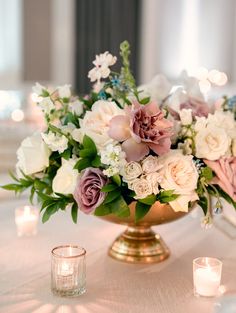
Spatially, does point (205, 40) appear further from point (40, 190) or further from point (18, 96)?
point (40, 190)

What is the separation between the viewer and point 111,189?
103 centimetres

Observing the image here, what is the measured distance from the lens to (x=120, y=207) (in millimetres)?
1052

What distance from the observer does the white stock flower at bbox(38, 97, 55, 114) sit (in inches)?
44.1

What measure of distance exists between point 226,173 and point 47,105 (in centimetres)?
37

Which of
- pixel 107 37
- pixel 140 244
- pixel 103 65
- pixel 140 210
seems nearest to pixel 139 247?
pixel 140 244

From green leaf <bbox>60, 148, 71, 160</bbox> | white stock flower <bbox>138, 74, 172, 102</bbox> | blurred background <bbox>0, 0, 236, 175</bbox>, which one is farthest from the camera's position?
blurred background <bbox>0, 0, 236, 175</bbox>

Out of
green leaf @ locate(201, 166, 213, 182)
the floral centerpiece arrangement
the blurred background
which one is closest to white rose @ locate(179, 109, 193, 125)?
the floral centerpiece arrangement

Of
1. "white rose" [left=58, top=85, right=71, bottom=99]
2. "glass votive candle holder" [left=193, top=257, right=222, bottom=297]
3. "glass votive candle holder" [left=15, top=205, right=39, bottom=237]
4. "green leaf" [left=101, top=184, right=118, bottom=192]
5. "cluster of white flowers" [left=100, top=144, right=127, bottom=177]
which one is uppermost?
"white rose" [left=58, top=85, right=71, bottom=99]

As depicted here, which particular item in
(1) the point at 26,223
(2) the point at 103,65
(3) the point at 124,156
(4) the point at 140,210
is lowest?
(1) the point at 26,223

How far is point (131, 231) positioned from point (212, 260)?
23 cm

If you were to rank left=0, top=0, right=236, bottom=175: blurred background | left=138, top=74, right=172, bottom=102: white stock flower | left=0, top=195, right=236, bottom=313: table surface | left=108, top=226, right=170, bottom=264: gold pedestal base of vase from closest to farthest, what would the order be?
1. left=0, top=195, right=236, bottom=313: table surface
2. left=108, top=226, right=170, bottom=264: gold pedestal base of vase
3. left=138, top=74, right=172, bottom=102: white stock flower
4. left=0, top=0, right=236, bottom=175: blurred background

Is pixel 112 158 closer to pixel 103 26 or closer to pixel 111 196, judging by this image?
pixel 111 196

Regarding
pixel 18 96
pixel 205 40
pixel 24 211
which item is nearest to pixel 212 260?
pixel 24 211

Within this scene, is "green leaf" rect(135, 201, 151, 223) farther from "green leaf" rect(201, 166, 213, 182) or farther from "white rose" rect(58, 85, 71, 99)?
"white rose" rect(58, 85, 71, 99)
